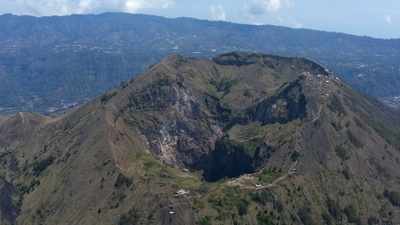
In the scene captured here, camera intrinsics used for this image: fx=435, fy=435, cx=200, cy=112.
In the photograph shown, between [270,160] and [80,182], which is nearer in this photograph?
[80,182]

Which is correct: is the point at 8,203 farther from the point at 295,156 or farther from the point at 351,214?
the point at 351,214

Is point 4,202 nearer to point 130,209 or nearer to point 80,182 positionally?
point 80,182

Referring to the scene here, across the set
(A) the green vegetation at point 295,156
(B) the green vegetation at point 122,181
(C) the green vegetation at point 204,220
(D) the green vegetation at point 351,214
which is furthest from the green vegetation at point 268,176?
(B) the green vegetation at point 122,181

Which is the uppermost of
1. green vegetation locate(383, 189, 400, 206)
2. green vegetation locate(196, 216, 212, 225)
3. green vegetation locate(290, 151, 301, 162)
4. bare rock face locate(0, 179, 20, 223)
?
green vegetation locate(290, 151, 301, 162)

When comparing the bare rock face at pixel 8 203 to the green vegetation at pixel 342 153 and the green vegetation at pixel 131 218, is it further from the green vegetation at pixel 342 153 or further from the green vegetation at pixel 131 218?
the green vegetation at pixel 342 153

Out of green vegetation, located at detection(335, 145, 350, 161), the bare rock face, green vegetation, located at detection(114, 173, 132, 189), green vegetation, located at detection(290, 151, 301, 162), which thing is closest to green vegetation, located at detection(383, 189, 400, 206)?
green vegetation, located at detection(335, 145, 350, 161)

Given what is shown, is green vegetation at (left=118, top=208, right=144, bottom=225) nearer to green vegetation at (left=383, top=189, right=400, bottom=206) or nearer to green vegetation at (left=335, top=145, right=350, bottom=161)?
green vegetation at (left=335, top=145, right=350, bottom=161)

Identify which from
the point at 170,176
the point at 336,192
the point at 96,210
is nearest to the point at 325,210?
the point at 336,192

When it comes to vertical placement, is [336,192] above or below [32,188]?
above

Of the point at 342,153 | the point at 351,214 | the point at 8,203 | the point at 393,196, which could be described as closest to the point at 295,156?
the point at 342,153

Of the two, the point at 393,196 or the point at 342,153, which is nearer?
the point at 393,196

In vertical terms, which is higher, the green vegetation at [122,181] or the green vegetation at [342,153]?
the green vegetation at [342,153]
